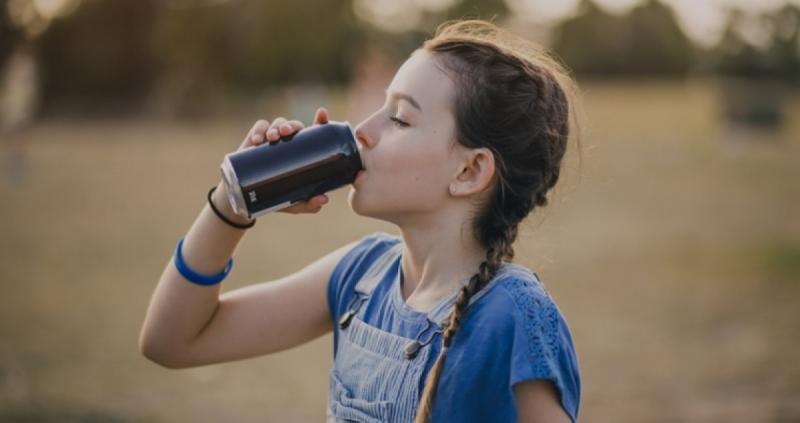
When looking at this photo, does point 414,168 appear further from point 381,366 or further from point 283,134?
point 381,366

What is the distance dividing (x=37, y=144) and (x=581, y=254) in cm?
1404

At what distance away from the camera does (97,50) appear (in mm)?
29812

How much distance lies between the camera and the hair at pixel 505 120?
2146 millimetres

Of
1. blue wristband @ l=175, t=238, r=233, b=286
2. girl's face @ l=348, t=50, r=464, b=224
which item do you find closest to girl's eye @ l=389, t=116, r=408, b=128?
girl's face @ l=348, t=50, r=464, b=224

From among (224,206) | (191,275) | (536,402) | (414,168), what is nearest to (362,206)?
(414,168)

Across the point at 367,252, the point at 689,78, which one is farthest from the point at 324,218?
the point at 689,78

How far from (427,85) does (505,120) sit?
0.21 m

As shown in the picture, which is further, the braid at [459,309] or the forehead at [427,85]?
the forehead at [427,85]

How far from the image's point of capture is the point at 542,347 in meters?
1.92

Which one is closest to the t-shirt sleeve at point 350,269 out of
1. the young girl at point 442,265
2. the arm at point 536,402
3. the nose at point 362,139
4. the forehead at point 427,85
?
the young girl at point 442,265

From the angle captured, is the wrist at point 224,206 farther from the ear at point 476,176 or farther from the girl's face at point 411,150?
the ear at point 476,176

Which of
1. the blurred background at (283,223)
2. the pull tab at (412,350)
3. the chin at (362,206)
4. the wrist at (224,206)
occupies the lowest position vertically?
the blurred background at (283,223)

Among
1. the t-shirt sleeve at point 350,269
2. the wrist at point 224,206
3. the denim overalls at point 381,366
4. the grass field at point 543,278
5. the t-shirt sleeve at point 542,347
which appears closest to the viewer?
the t-shirt sleeve at point 542,347

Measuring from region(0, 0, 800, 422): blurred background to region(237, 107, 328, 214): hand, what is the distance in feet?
2.12
